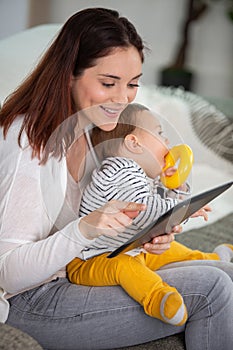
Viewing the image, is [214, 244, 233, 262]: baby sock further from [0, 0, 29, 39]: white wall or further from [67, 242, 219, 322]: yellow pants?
[0, 0, 29, 39]: white wall

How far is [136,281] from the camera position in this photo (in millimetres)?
1280

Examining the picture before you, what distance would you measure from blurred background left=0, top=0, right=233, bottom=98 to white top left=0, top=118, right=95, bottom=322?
2.53 meters

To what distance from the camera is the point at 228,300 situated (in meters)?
1.30

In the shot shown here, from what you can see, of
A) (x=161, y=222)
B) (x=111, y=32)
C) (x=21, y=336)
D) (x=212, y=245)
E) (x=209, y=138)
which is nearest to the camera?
(x=21, y=336)

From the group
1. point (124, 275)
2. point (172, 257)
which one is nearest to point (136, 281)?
point (124, 275)

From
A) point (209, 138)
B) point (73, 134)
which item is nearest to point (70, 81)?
point (73, 134)

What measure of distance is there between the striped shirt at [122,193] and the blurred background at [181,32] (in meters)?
2.54

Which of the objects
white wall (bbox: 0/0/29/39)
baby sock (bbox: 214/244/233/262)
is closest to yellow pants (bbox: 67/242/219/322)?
baby sock (bbox: 214/244/233/262)

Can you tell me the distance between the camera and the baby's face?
1.33 meters

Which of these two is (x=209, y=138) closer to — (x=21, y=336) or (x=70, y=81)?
(x=70, y=81)

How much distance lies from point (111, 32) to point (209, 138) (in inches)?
49.5

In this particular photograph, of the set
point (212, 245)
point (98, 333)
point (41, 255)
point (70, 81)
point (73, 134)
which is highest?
point (70, 81)

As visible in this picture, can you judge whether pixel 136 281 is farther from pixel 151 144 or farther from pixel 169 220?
pixel 151 144

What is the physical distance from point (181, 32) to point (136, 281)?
2.76 meters
